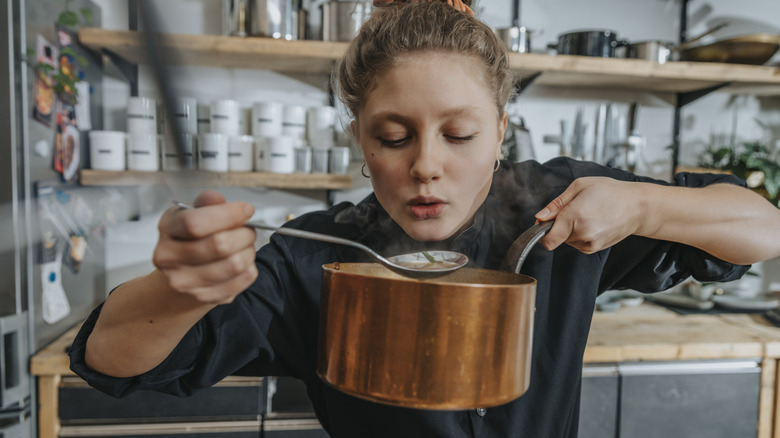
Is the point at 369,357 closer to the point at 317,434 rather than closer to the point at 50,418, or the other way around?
the point at 317,434

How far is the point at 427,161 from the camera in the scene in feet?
2.30

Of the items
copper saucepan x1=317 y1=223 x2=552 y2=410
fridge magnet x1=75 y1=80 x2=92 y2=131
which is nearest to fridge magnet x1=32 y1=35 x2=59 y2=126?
fridge magnet x1=75 y1=80 x2=92 y2=131

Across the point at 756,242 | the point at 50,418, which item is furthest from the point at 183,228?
the point at 50,418

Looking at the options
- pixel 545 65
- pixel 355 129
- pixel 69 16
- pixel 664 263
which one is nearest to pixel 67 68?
pixel 69 16

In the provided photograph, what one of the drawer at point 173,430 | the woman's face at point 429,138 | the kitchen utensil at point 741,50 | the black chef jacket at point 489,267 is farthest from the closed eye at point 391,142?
the kitchen utensil at point 741,50

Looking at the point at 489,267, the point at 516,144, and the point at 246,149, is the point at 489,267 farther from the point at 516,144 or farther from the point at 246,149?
the point at 246,149

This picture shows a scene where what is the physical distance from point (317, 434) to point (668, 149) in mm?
2186

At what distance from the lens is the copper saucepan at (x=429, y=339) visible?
464mm

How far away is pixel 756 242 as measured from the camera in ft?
2.72

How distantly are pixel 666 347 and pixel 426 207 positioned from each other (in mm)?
1489

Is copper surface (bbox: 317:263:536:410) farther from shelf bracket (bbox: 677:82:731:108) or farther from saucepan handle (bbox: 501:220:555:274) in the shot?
shelf bracket (bbox: 677:82:731:108)

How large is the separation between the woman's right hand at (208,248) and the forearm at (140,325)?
0.10 meters

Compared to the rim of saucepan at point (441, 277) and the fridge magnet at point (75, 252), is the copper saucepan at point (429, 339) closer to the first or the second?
the rim of saucepan at point (441, 277)

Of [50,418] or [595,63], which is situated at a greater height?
[595,63]
